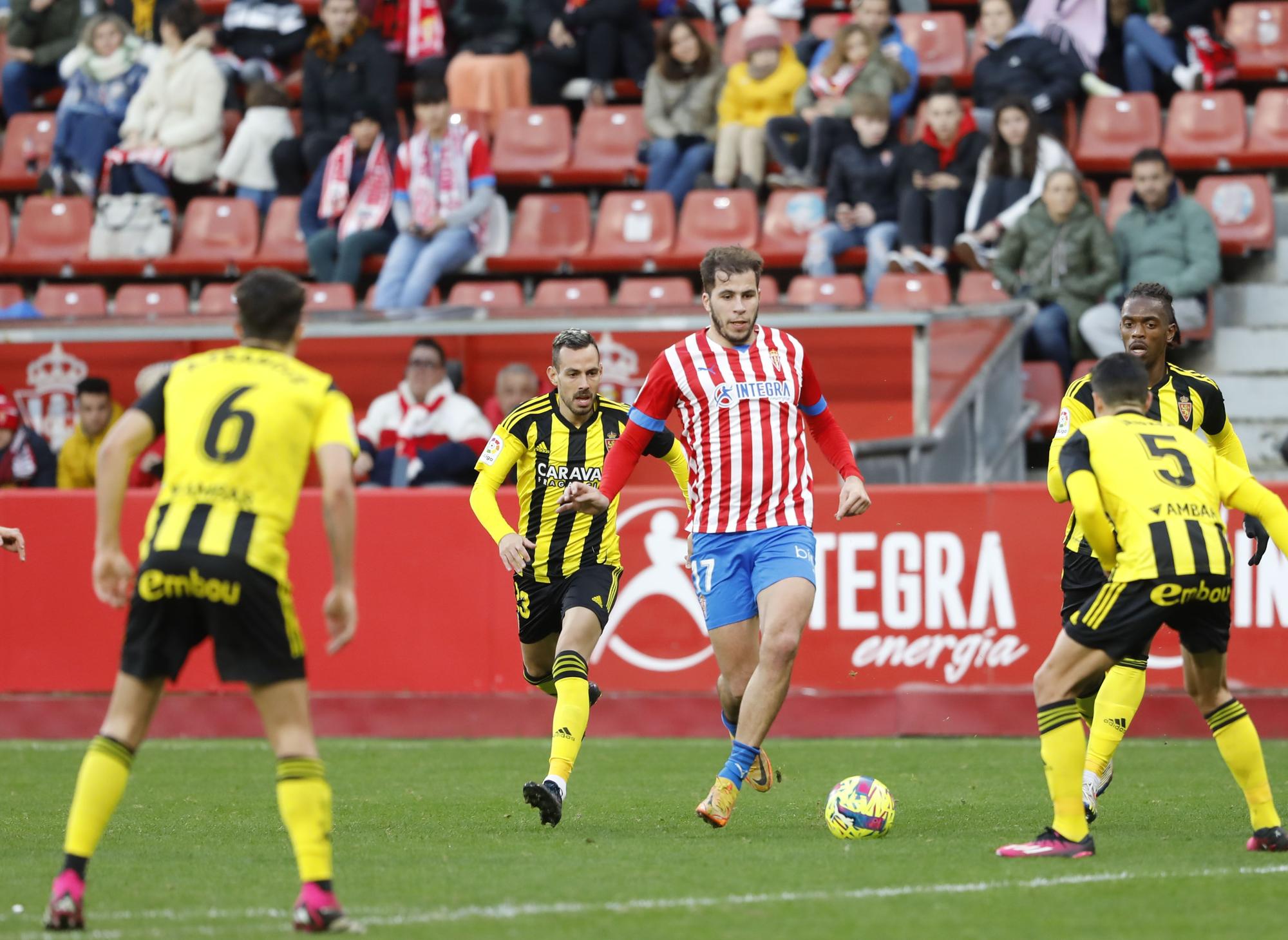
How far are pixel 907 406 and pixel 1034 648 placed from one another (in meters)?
2.07

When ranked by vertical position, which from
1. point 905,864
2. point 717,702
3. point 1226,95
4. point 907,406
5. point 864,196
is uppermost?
point 1226,95

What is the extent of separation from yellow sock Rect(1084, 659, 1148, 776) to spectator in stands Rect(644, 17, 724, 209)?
9887mm

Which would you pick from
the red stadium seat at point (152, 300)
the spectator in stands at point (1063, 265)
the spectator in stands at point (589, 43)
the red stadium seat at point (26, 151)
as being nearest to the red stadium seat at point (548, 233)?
the spectator in stands at point (589, 43)

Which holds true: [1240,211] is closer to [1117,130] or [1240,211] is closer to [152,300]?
[1117,130]

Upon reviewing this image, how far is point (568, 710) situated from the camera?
27.1 ft

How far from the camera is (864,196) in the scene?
15836 mm

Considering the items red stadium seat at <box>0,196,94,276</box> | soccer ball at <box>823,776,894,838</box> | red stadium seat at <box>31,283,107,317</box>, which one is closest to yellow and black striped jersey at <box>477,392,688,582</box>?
soccer ball at <box>823,776,894,838</box>

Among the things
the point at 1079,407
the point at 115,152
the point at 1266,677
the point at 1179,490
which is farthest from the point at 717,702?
the point at 115,152

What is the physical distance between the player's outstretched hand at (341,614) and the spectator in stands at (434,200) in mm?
10778

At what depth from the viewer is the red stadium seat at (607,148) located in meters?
17.6

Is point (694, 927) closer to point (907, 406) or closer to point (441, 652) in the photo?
point (441, 652)

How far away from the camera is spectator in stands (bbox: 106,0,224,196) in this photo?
1784cm

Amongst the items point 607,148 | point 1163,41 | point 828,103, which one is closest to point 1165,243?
point 1163,41

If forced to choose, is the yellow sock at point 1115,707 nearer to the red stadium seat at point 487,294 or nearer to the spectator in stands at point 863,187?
the spectator in stands at point 863,187
